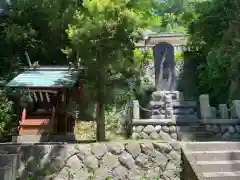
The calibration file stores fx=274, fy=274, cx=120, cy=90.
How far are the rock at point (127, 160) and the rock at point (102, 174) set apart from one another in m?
0.43

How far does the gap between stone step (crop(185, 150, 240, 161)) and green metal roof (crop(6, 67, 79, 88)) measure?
491 centimetres

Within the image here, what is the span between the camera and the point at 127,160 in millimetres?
6594

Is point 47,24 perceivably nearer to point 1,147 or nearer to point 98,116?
point 98,116

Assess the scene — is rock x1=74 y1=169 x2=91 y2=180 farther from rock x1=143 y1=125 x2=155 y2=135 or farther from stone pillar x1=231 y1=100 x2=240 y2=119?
stone pillar x1=231 y1=100 x2=240 y2=119

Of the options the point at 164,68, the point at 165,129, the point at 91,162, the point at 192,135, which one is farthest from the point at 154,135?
the point at 164,68

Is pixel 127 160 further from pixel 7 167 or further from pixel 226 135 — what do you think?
pixel 226 135

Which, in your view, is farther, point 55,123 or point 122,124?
point 122,124

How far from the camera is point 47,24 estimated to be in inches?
556

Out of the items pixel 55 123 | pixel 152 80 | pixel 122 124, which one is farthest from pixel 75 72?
pixel 152 80

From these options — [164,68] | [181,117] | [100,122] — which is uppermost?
[164,68]

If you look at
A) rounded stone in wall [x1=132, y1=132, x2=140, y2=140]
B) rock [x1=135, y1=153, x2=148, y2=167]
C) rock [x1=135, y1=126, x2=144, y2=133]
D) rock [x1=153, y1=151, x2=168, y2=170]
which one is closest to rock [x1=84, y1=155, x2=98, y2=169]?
rock [x1=135, y1=153, x2=148, y2=167]

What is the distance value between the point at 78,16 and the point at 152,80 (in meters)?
8.92

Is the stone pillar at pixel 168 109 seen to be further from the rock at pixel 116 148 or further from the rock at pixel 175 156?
the rock at pixel 116 148

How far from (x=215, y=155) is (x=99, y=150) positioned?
2.73m
